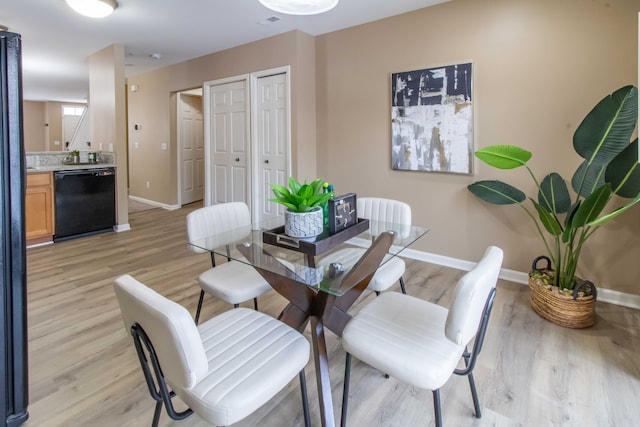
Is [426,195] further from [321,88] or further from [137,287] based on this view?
[137,287]

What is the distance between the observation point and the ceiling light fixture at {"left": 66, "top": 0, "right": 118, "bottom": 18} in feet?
10.9

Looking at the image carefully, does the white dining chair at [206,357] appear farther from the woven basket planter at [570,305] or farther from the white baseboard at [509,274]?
the woven basket planter at [570,305]

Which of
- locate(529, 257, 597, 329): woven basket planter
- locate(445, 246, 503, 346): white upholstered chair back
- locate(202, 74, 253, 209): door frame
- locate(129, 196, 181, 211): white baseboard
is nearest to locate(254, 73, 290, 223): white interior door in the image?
locate(202, 74, 253, 209): door frame

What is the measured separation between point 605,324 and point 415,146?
7.00 ft

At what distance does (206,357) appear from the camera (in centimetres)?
122

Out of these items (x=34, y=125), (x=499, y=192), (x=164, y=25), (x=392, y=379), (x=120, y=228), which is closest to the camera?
(x=392, y=379)

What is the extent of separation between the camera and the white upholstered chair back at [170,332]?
1.04m

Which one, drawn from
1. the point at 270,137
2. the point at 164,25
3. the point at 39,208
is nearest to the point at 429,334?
the point at 270,137

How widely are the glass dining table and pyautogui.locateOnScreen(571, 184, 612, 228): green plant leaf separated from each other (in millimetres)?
1098

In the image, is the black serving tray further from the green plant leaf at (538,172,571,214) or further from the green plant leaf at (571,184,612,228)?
the green plant leaf at (538,172,571,214)

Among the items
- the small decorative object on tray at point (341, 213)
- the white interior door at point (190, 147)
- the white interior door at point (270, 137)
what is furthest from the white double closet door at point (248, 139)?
the small decorative object on tray at point (341, 213)

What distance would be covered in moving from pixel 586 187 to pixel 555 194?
0.24 m

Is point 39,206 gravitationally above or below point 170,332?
above

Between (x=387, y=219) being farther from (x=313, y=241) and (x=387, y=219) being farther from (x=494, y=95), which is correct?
(x=494, y=95)
